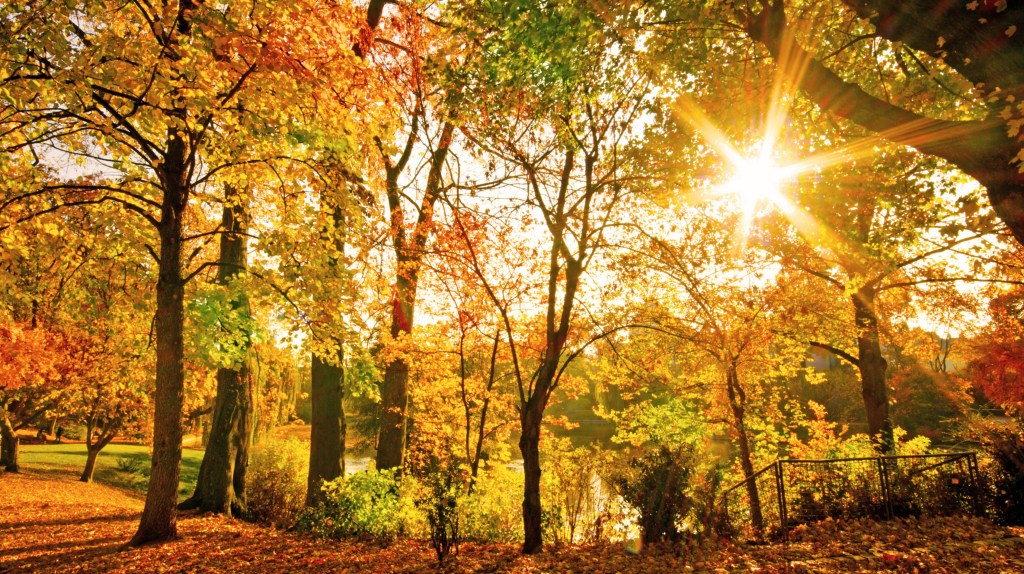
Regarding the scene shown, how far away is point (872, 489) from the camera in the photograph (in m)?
8.87

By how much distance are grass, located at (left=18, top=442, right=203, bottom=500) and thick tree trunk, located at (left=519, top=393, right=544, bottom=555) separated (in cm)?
1725

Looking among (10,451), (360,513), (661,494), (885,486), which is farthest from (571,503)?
(10,451)

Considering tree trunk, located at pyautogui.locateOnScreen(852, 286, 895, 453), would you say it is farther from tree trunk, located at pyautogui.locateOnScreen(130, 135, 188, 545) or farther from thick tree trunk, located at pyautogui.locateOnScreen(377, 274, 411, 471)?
tree trunk, located at pyautogui.locateOnScreen(130, 135, 188, 545)

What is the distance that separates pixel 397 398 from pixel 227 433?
3548 mm

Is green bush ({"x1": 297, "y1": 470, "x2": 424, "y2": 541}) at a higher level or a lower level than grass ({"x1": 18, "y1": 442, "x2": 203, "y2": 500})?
higher

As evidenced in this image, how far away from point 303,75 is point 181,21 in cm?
210

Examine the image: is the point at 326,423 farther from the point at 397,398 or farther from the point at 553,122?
the point at 553,122

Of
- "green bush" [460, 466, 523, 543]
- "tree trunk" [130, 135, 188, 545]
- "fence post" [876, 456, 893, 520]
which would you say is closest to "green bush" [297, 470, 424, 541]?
"green bush" [460, 466, 523, 543]

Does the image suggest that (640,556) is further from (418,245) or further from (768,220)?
(418,245)

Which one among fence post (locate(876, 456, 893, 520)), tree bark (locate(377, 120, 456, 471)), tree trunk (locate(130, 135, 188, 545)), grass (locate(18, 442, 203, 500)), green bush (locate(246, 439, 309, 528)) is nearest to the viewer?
tree trunk (locate(130, 135, 188, 545))

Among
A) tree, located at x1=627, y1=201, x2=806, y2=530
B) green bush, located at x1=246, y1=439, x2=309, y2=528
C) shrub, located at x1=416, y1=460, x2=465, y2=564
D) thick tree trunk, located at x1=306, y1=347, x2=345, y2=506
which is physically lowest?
green bush, located at x1=246, y1=439, x2=309, y2=528

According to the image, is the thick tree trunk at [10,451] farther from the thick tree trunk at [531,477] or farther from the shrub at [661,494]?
the shrub at [661,494]

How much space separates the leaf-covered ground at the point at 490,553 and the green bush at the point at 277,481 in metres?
5.13

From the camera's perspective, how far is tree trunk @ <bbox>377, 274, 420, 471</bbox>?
12.1 m
